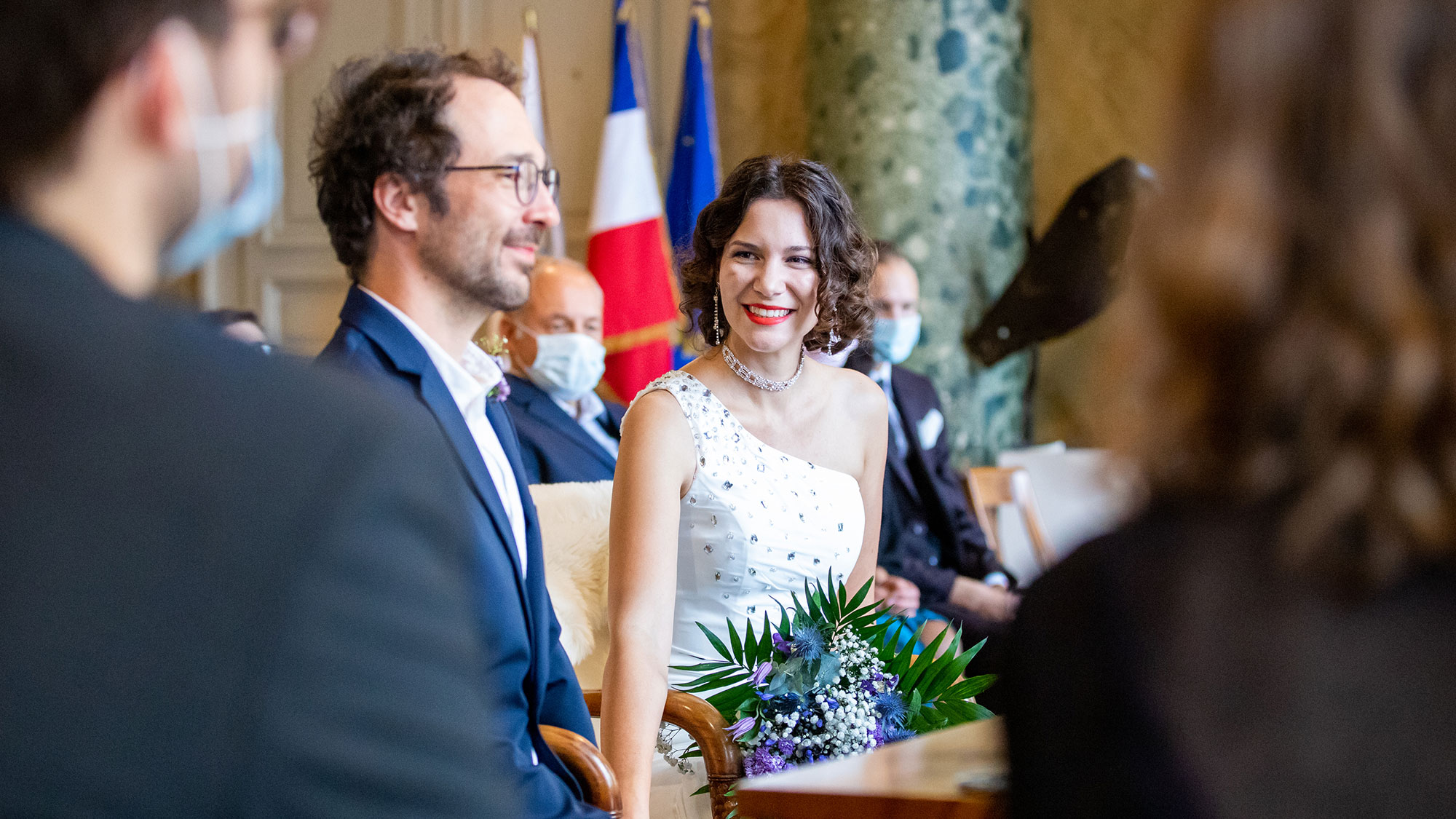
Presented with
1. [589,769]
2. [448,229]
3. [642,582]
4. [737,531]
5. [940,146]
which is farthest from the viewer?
[940,146]

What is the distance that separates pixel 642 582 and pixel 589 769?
0.46m

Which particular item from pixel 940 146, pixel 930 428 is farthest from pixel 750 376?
pixel 940 146

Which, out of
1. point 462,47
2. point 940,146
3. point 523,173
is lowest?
point 523,173

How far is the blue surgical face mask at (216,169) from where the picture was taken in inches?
26.5

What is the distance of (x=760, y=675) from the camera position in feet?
6.68

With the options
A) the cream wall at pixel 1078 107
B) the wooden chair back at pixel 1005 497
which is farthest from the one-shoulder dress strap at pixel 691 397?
the cream wall at pixel 1078 107

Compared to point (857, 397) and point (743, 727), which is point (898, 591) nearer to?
point (857, 397)

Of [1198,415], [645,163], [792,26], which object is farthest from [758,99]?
[1198,415]

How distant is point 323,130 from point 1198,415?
5.85ft

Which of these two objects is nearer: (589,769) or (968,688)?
(589,769)

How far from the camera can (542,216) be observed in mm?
2057

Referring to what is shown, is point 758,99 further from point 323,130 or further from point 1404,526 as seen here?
point 1404,526

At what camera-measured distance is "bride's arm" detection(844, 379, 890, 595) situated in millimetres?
2678

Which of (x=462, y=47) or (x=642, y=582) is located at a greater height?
(x=462, y=47)
